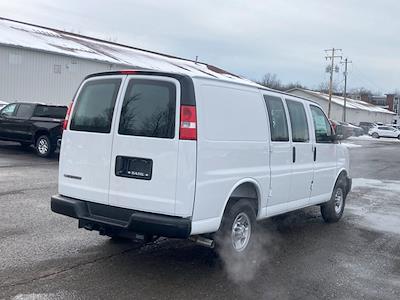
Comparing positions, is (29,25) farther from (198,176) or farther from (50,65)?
(198,176)

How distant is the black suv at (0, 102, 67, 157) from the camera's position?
50.9ft

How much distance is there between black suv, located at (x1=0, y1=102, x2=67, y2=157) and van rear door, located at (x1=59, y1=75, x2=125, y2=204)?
10540 mm

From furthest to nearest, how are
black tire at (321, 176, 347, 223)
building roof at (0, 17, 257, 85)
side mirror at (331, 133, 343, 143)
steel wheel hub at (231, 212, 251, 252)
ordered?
building roof at (0, 17, 257, 85)
black tire at (321, 176, 347, 223)
side mirror at (331, 133, 343, 143)
steel wheel hub at (231, 212, 251, 252)

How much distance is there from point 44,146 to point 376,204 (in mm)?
10366

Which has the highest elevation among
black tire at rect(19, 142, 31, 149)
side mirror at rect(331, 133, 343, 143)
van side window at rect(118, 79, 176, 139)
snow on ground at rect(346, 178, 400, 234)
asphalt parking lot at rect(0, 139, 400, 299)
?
van side window at rect(118, 79, 176, 139)

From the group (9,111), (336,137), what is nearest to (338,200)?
(336,137)

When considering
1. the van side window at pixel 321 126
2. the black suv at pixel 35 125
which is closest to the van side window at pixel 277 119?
the van side window at pixel 321 126

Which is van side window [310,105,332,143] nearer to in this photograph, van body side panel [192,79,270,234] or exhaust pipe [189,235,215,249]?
van body side panel [192,79,270,234]

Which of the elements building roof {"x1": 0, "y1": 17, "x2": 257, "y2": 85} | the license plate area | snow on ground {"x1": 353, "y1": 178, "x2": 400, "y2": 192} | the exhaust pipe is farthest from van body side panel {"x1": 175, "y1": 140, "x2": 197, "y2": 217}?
building roof {"x1": 0, "y1": 17, "x2": 257, "y2": 85}

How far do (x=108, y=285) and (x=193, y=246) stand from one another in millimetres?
1713

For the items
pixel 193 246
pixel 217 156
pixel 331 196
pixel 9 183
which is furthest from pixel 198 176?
pixel 9 183

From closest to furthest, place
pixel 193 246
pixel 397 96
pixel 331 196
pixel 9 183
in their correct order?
pixel 193 246, pixel 331 196, pixel 9 183, pixel 397 96

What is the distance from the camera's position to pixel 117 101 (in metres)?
5.02

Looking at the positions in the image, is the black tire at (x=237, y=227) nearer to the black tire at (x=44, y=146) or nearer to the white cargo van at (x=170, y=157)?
the white cargo van at (x=170, y=157)
